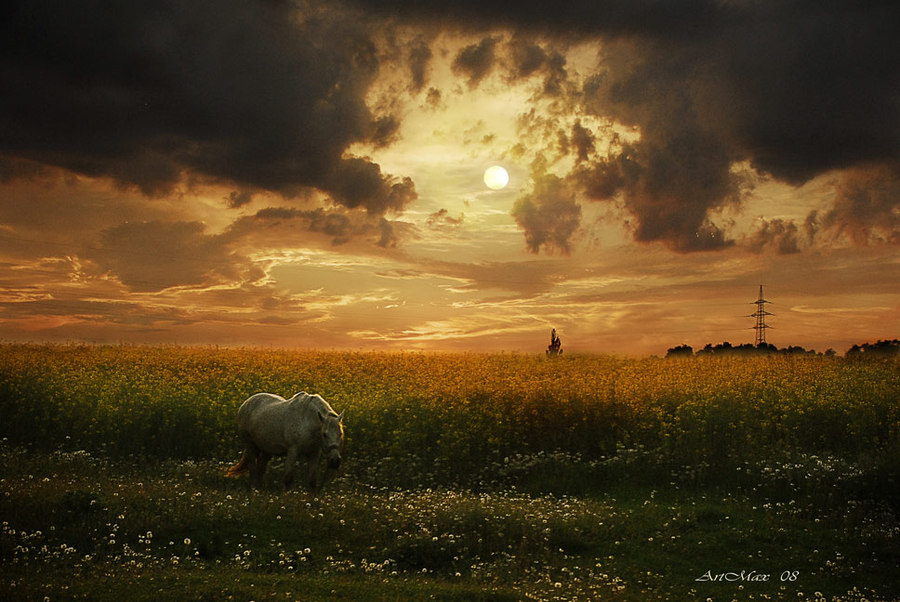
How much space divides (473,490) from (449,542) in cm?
615

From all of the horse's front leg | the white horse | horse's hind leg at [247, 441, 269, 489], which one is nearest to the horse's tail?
the white horse

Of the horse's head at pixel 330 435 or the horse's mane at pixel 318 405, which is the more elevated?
the horse's mane at pixel 318 405

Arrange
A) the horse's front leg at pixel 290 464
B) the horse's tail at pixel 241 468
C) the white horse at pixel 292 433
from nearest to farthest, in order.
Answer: the white horse at pixel 292 433 < the horse's front leg at pixel 290 464 < the horse's tail at pixel 241 468

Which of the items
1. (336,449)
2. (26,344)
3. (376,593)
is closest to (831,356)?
(336,449)

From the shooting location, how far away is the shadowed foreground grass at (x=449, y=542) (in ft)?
33.5

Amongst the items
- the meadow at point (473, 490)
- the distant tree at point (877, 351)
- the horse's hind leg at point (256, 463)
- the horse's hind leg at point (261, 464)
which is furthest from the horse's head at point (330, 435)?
the distant tree at point (877, 351)

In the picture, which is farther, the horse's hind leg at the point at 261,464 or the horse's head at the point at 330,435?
the horse's hind leg at the point at 261,464

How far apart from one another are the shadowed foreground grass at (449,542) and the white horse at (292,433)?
0.95m

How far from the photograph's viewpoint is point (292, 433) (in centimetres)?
1633

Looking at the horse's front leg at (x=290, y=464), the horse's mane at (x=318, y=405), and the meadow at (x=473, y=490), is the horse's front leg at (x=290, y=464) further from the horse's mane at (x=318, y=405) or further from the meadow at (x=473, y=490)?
the horse's mane at (x=318, y=405)

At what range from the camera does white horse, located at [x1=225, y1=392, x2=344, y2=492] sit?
15859 millimetres

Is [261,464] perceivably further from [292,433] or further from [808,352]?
[808,352]

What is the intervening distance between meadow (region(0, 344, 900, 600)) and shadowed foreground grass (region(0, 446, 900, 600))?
0.05 m

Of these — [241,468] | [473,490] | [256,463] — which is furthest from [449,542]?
[241,468]
